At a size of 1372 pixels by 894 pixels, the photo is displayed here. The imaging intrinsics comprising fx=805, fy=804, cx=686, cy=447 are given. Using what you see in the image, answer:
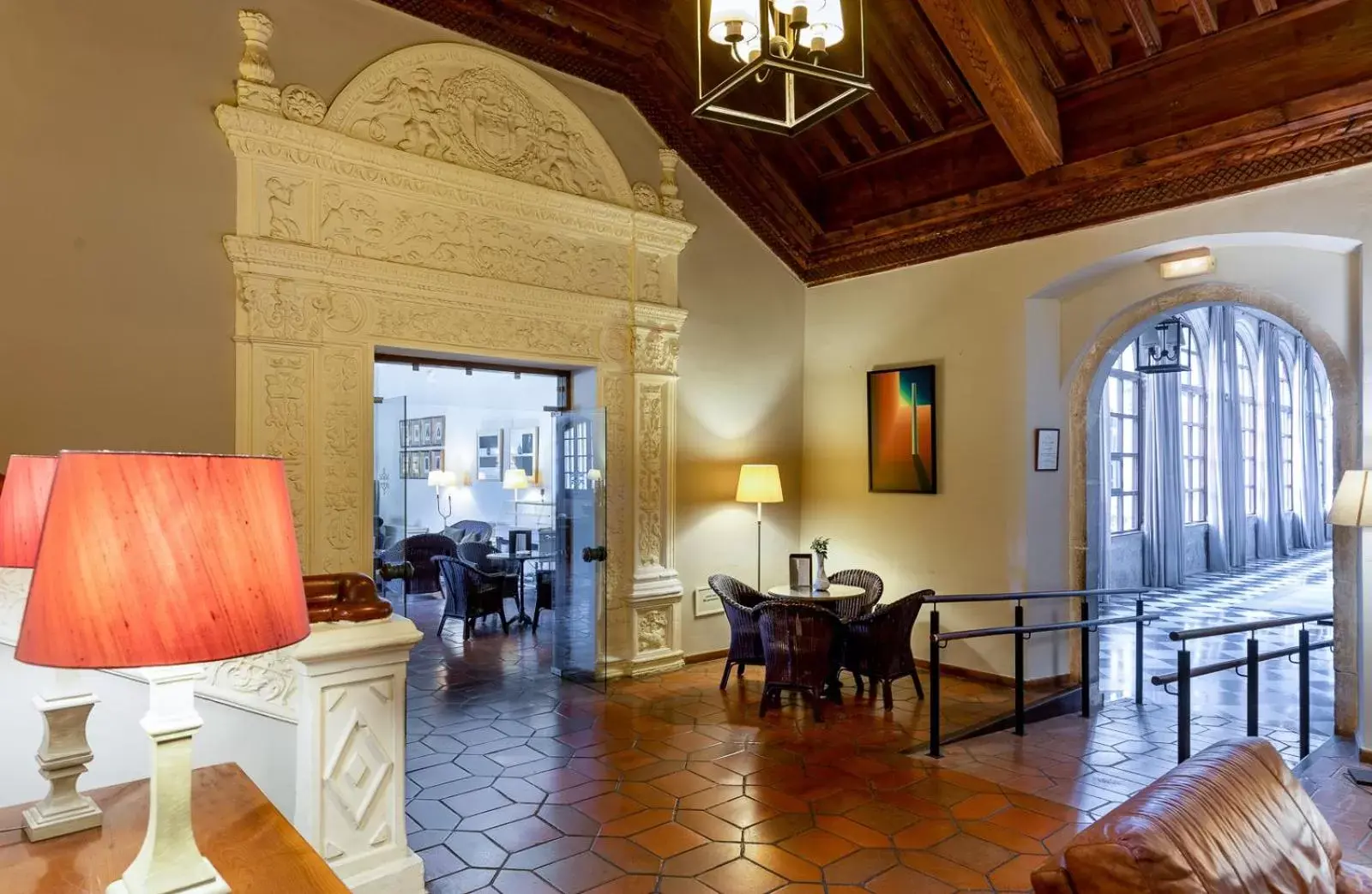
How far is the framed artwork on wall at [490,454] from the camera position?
40.2ft

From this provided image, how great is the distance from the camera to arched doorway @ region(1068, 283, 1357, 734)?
194 inches

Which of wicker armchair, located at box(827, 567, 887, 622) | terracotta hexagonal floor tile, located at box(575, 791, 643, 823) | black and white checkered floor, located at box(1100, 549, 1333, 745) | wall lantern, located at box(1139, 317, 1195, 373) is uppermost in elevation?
wall lantern, located at box(1139, 317, 1195, 373)

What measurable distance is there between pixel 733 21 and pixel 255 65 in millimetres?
3103

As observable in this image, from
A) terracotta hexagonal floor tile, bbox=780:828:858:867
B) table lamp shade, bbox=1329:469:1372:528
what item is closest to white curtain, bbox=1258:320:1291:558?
table lamp shade, bbox=1329:469:1372:528

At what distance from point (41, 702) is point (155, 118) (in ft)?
12.1

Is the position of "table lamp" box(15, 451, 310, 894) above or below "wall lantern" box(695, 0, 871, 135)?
below

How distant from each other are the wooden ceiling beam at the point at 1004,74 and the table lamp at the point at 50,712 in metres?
5.05

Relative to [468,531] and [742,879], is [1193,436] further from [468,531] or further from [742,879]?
[742,879]

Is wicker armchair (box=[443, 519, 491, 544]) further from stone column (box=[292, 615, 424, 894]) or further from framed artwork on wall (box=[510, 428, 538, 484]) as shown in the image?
stone column (box=[292, 615, 424, 894])

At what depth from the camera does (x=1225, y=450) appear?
13.5 metres

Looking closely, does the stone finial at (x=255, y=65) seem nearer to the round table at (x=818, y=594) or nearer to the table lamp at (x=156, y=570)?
the table lamp at (x=156, y=570)

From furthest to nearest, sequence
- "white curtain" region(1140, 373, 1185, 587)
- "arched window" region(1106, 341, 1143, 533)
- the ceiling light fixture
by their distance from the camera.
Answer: "white curtain" region(1140, 373, 1185, 587)
"arched window" region(1106, 341, 1143, 533)
the ceiling light fixture

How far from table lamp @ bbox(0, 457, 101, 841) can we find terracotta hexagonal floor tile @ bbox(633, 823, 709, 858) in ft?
7.44

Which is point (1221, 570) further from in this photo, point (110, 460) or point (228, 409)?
point (110, 460)
